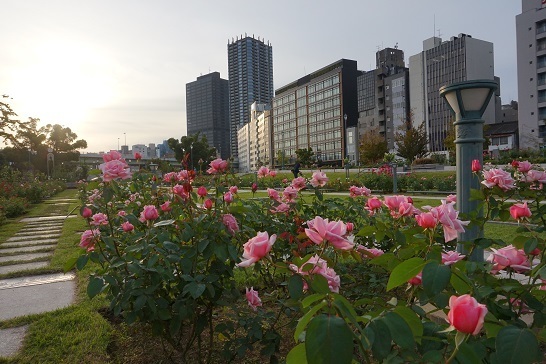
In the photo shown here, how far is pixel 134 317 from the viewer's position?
6.32ft

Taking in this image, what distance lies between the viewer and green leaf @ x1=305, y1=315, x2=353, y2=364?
2.18 ft

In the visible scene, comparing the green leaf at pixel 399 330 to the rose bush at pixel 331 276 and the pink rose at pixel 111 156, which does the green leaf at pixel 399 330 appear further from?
the pink rose at pixel 111 156

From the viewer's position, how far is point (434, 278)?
33.4 inches

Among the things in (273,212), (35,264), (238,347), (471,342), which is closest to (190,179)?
(273,212)

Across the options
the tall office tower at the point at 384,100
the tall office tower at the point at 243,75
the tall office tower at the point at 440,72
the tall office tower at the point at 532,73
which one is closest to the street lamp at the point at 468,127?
the tall office tower at the point at 532,73

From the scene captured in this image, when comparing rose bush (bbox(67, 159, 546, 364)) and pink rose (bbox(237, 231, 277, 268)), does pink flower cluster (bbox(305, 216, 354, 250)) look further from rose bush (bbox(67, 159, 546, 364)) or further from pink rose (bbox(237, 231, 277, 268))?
pink rose (bbox(237, 231, 277, 268))

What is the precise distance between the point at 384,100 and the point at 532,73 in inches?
1094

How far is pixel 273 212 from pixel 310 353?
7.74 ft

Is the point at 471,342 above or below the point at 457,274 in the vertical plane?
below

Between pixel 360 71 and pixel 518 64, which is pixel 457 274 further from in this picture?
pixel 360 71

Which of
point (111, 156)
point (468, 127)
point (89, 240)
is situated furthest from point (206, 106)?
point (89, 240)

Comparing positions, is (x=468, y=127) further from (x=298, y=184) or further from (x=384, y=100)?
(x=384, y=100)

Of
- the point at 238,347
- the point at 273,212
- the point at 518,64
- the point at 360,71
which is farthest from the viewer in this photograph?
the point at 360,71

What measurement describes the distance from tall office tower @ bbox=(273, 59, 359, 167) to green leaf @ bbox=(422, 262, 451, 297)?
235 ft
